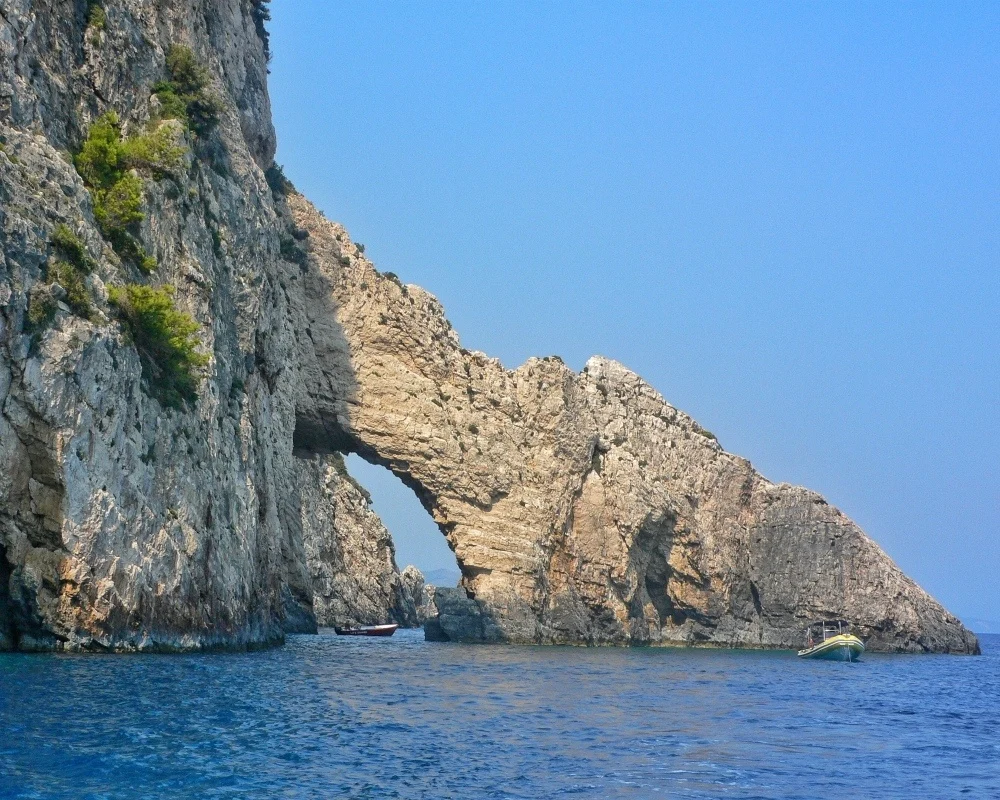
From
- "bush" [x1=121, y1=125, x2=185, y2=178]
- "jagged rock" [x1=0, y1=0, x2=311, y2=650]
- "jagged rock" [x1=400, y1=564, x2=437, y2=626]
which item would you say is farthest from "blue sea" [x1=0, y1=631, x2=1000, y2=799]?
"jagged rock" [x1=400, y1=564, x2=437, y2=626]

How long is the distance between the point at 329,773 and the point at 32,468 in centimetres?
1539

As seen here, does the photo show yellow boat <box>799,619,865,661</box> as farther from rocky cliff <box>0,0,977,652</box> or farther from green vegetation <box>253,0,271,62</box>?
green vegetation <box>253,0,271,62</box>

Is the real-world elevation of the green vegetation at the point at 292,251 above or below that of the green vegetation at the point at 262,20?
below

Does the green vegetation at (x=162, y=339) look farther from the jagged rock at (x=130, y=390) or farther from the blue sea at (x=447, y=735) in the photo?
the blue sea at (x=447, y=735)

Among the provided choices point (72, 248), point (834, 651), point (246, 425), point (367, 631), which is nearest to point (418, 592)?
point (367, 631)

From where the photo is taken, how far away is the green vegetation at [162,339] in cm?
3544

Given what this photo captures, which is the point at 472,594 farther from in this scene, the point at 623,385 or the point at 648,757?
the point at 648,757

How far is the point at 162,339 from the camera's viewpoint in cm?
3688

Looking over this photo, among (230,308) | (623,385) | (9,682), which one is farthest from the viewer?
(623,385)

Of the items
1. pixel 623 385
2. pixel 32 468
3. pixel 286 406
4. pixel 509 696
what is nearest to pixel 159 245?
pixel 32 468

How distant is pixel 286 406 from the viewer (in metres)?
53.8

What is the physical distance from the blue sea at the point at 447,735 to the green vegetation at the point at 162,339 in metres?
8.61

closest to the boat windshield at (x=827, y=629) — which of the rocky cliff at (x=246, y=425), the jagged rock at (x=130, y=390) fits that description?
the rocky cliff at (x=246, y=425)

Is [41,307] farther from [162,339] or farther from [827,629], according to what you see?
[827,629]
